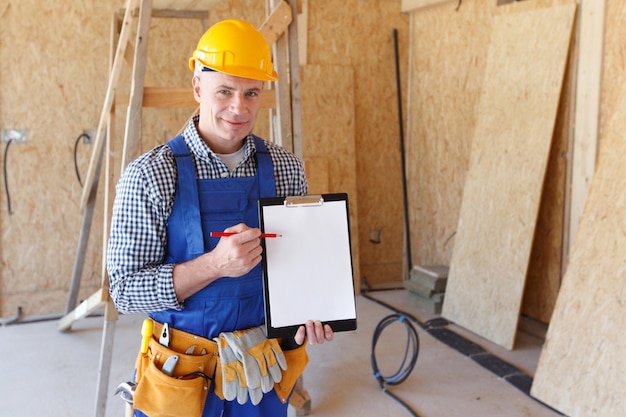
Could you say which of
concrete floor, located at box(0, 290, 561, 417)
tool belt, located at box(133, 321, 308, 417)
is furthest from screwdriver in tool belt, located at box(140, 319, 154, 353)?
concrete floor, located at box(0, 290, 561, 417)

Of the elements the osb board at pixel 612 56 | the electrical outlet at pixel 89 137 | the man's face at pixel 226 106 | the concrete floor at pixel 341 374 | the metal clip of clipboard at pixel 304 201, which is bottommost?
the concrete floor at pixel 341 374

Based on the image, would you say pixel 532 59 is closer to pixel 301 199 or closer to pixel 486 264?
pixel 486 264

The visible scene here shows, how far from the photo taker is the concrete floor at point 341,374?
3.69 m

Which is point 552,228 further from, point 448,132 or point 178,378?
point 178,378

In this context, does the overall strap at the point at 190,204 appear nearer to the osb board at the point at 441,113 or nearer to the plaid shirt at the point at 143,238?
the plaid shirt at the point at 143,238

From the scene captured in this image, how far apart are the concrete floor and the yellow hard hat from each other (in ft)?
8.31

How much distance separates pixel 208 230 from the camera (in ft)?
5.35

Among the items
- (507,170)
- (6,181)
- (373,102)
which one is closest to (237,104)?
(507,170)

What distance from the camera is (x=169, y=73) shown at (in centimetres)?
571

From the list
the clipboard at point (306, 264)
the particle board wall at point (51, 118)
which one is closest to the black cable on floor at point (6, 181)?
the particle board wall at point (51, 118)

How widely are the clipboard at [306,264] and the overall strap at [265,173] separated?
0.57ft

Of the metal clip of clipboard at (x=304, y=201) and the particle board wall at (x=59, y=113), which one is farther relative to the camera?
the particle board wall at (x=59, y=113)

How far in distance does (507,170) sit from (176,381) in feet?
12.1

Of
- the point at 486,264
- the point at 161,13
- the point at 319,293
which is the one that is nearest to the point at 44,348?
the point at 161,13
